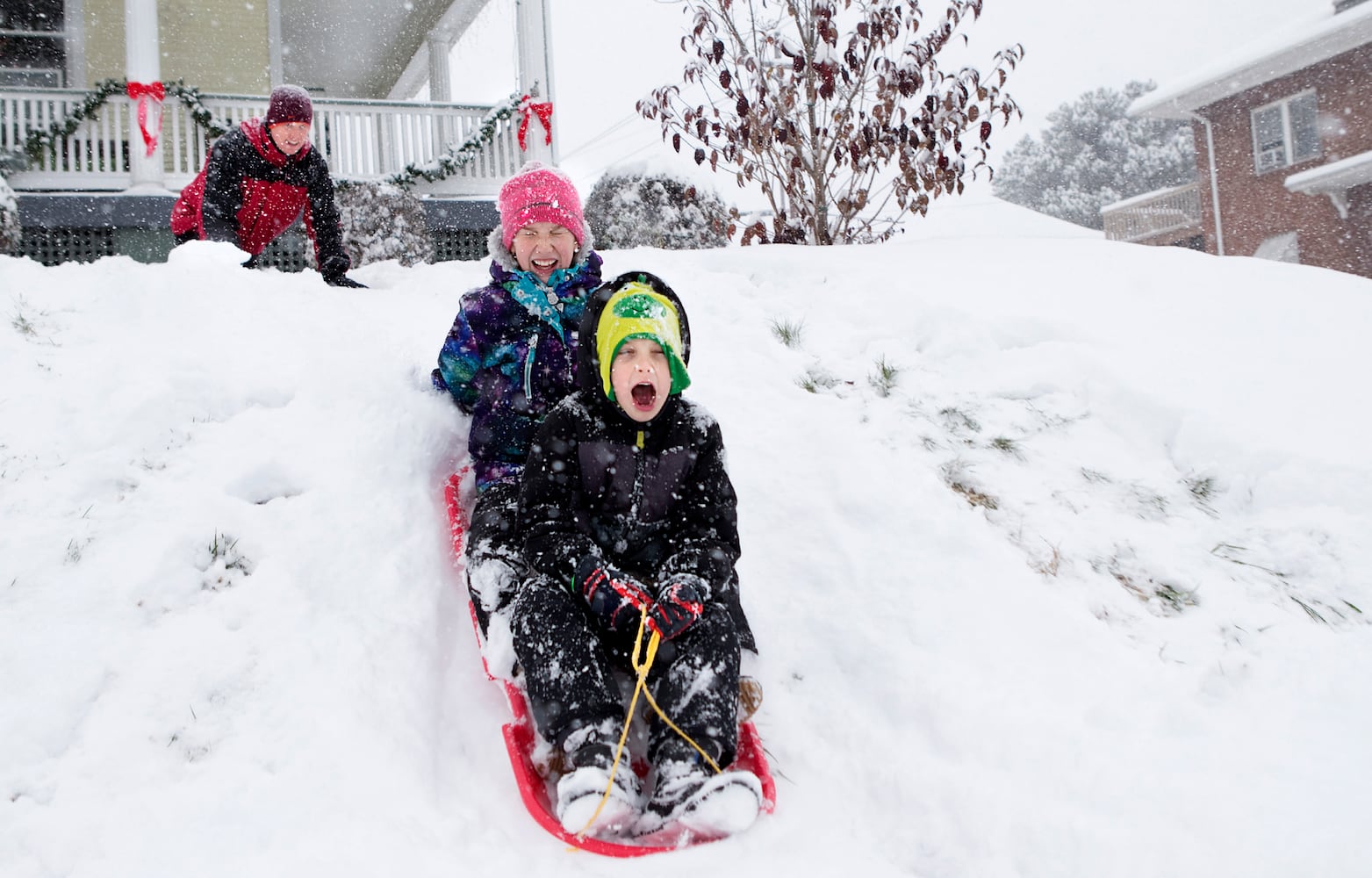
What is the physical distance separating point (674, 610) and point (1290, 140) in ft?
58.9

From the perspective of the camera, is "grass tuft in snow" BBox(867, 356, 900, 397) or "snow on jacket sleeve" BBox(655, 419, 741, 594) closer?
"snow on jacket sleeve" BBox(655, 419, 741, 594)

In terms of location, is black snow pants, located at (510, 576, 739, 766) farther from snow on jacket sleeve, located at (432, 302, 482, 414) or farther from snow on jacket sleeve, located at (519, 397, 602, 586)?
snow on jacket sleeve, located at (432, 302, 482, 414)

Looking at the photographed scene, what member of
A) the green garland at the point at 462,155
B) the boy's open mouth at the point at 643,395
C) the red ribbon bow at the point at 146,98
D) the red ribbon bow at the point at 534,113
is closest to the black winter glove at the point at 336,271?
the boy's open mouth at the point at 643,395

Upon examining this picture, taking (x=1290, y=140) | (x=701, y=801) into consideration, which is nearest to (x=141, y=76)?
(x=701, y=801)

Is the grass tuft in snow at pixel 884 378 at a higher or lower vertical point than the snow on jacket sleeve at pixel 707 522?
higher

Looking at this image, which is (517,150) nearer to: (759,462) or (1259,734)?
(759,462)

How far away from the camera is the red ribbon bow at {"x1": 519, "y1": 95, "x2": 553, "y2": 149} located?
9133 millimetres

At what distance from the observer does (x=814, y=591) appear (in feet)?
8.41

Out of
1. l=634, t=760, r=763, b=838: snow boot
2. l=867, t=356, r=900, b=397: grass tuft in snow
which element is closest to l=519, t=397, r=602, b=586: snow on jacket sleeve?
l=634, t=760, r=763, b=838: snow boot

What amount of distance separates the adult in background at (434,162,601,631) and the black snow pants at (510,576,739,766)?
0.78 meters

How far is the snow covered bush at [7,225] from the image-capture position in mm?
5707

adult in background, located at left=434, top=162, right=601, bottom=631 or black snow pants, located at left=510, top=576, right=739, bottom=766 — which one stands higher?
adult in background, located at left=434, top=162, right=601, bottom=631

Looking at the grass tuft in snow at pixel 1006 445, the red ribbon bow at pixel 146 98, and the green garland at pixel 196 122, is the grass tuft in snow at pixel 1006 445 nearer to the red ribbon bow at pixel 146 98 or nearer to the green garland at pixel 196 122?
the green garland at pixel 196 122

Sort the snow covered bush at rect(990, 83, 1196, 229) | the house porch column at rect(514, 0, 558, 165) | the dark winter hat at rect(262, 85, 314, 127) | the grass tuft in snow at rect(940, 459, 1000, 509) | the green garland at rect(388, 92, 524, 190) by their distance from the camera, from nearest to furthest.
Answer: the grass tuft in snow at rect(940, 459, 1000, 509) < the dark winter hat at rect(262, 85, 314, 127) < the green garland at rect(388, 92, 524, 190) < the house porch column at rect(514, 0, 558, 165) < the snow covered bush at rect(990, 83, 1196, 229)
